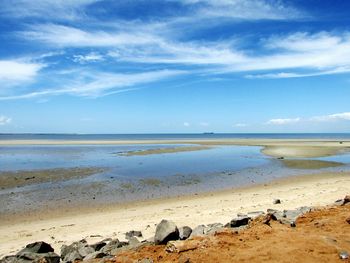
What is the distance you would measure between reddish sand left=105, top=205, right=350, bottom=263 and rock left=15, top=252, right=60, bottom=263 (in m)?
1.75

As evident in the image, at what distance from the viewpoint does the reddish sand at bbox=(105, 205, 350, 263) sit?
7.70 metres

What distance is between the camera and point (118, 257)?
8664 mm

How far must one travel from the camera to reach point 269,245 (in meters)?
8.27

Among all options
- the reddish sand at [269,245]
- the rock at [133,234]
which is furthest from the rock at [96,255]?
the rock at [133,234]

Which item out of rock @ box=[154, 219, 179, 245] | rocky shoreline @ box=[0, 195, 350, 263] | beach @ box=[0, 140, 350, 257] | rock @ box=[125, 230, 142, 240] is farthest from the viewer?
beach @ box=[0, 140, 350, 257]

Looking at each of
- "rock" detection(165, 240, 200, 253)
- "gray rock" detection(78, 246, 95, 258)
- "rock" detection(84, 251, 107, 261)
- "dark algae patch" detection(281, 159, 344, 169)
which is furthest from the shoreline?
"dark algae patch" detection(281, 159, 344, 169)

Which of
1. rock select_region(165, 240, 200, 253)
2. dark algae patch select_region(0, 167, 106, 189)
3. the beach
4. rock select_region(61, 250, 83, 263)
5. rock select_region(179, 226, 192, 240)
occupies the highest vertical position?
rock select_region(165, 240, 200, 253)

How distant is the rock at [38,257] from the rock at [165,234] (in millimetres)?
2635

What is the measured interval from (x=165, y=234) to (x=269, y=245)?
8.85ft

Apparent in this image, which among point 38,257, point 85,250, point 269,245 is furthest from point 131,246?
point 269,245

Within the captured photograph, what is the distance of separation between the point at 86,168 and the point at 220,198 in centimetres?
1766

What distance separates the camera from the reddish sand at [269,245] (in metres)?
7.70

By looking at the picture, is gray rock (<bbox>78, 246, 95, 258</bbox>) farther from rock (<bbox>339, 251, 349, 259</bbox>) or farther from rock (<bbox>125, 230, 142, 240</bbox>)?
rock (<bbox>339, 251, 349, 259</bbox>)

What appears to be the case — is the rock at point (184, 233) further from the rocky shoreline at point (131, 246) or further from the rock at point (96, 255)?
the rock at point (96, 255)
